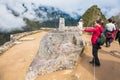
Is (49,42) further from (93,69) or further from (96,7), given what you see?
(96,7)

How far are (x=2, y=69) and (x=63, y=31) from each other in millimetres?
3831

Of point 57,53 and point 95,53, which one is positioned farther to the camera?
point 57,53

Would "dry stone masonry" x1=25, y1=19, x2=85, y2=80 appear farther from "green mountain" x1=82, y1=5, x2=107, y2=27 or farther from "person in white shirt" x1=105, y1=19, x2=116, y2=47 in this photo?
"green mountain" x1=82, y1=5, x2=107, y2=27

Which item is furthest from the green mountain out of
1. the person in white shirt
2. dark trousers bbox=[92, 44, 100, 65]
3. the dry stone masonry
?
dark trousers bbox=[92, 44, 100, 65]

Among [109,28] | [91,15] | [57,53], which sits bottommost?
[57,53]

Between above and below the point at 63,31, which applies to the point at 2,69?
below

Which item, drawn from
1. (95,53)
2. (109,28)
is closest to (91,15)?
(109,28)

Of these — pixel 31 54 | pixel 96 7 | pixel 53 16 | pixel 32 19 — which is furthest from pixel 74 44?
pixel 32 19

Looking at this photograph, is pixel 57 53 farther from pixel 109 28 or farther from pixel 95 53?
pixel 109 28

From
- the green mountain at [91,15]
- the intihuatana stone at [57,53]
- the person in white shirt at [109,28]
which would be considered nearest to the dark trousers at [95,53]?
the intihuatana stone at [57,53]

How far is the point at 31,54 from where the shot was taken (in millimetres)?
16828

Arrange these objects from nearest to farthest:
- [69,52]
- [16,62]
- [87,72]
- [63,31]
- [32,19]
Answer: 1. [87,72]
2. [69,52]
3. [63,31]
4. [16,62]
5. [32,19]

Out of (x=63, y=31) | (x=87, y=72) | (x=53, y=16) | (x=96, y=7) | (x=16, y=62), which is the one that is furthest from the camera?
(x=53, y=16)

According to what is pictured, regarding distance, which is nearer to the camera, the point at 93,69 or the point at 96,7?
the point at 93,69
